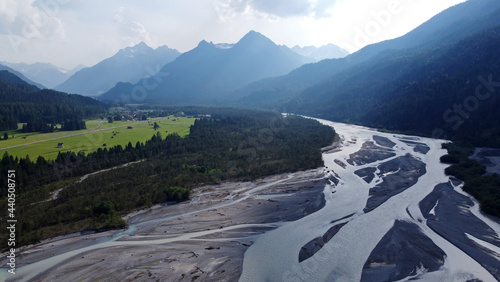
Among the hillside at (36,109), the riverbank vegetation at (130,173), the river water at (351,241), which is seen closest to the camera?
the river water at (351,241)

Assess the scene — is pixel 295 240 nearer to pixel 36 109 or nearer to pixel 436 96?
pixel 436 96

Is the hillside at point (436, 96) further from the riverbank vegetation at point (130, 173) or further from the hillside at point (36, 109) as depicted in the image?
the hillside at point (36, 109)

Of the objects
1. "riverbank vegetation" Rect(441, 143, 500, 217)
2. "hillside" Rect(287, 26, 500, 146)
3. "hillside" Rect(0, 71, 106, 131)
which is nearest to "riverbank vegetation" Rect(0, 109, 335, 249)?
"riverbank vegetation" Rect(441, 143, 500, 217)

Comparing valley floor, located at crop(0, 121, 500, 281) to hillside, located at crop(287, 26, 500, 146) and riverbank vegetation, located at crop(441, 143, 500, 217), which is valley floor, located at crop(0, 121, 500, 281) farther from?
hillside, located at crop(287, 26, 500, 146)

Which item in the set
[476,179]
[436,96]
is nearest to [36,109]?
[476,179]

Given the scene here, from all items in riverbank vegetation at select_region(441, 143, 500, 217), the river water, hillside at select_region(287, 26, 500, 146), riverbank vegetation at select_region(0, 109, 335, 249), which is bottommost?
the river water

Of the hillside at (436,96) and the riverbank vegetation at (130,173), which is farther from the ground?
the hillside at (436,96)

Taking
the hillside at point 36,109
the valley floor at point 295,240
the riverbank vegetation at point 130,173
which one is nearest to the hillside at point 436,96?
the riverbank vegetation at point 130,173

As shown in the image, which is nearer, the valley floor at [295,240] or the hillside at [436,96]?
the valley floor at [295,240]

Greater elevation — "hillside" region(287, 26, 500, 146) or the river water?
"hillside" region(287, 26, 500, 146)

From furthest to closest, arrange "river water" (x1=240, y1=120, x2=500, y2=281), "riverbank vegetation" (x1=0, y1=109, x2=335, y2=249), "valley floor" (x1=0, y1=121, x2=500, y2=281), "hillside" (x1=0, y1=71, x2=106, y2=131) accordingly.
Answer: "hillside" (x1=0, y1=71, x2=106, y2=131), "riverbank vegetation" (x1=0, y1=109, x2=335, y2=249), "valley floor" (x1=0, y1=121, x2=500, y2=281), "river water" (x1=240, y1=120, x2=500, y2=281)

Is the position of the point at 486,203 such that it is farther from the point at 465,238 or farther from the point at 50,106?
the point at 50,106
